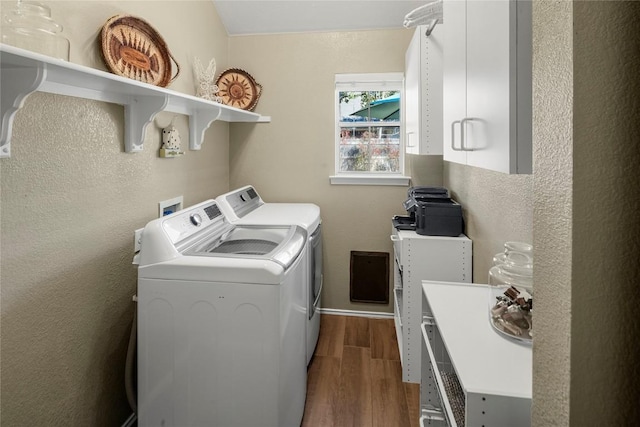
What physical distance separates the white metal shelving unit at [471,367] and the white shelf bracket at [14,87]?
1.48 meters

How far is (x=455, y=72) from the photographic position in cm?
139

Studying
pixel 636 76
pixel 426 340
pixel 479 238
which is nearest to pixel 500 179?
pixel 479 238

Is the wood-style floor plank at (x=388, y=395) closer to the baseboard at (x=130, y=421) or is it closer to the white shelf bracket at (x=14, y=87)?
the baseboard at (x=130, y=421)

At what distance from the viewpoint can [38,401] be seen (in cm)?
139

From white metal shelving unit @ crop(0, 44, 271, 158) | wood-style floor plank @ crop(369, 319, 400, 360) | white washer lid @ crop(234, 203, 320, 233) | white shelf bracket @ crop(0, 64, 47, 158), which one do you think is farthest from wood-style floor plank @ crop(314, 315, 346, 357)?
white shelf bracket @ crop(0, 64, 47, 158)

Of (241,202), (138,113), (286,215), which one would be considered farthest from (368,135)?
(138,113)

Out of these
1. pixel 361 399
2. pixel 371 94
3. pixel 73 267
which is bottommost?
pixel 361 399

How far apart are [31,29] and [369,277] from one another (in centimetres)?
273

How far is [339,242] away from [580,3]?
2756 millimetres

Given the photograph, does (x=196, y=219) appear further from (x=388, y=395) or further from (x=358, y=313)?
(x=358, y=313)

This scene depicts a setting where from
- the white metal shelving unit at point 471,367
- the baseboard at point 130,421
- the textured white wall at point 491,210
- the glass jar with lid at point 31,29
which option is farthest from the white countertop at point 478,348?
the baseboard at point 130,421

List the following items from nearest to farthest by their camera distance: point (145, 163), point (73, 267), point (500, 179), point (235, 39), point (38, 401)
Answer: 1. point (38, 401)
2. point (73, 267)
3. point (500, 179)
4. point (145, 163)
5. point (235, 39)

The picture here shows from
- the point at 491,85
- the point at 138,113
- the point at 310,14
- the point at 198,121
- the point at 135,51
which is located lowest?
the point at 491,85

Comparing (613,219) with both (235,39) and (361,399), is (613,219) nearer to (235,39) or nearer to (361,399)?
(361,399)
